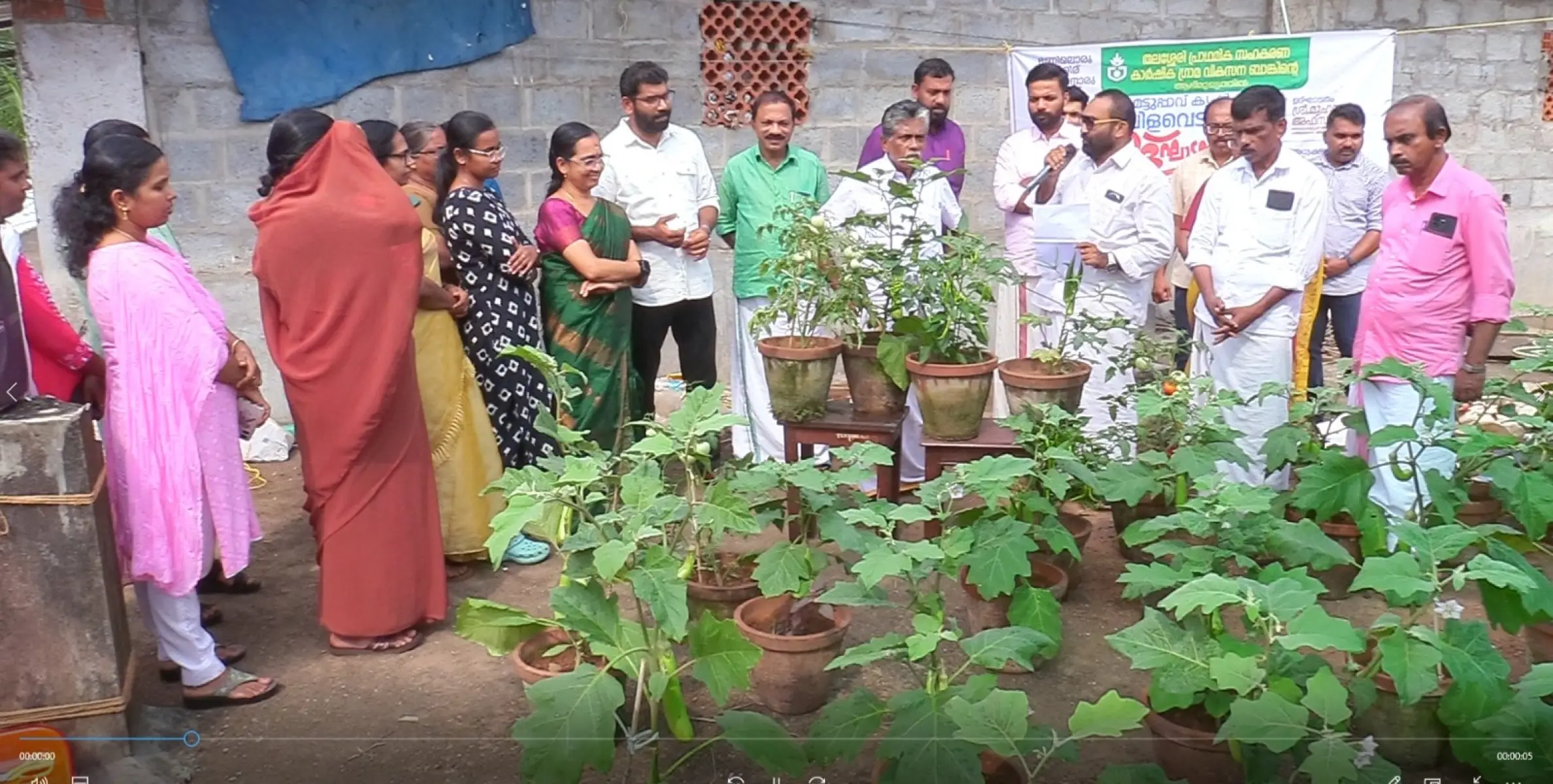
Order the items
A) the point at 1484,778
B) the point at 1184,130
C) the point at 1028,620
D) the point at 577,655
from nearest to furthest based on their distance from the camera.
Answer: the point at 1484,778 < the point at 577,655 < the point at 1028,620 < the point at 1184,130

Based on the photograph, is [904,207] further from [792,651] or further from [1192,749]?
[1192,749]

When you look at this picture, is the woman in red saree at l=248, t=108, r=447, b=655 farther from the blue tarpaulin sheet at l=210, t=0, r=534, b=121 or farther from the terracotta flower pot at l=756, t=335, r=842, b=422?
the blue tarpaulin sheet at l=210, t=0, r=534, b=121

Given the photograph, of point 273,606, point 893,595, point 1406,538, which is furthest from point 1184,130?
point 273,606

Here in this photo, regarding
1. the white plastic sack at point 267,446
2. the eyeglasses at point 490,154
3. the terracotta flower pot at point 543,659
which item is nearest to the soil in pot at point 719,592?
the terracotta flower pot at point 543,659

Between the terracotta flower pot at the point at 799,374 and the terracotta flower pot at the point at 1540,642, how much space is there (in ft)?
7.17

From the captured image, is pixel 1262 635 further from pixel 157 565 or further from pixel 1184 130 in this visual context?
pixel 1184 130

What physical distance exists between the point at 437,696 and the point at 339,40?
365 centimetres

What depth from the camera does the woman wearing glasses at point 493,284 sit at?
440cm

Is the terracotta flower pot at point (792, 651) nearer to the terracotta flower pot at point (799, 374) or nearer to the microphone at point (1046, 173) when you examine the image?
the terracotta flower pot at point (799, 374)

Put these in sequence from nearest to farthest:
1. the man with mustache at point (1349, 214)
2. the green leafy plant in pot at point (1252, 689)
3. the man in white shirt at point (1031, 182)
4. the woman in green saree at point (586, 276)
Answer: the green leafy plant in pot at point (1252, 689) < the woman in green saree at point (586, 276) < the man in white shirt at point (1031, 182) < the man with mustache at point (1349, 214)

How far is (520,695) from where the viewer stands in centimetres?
358

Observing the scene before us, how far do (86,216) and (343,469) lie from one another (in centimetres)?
96

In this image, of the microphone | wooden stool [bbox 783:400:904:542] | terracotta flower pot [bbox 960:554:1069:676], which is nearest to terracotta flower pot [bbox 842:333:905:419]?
wooden stool [bbox 783:400:904:542]

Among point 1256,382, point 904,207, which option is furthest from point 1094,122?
point 1256,382
